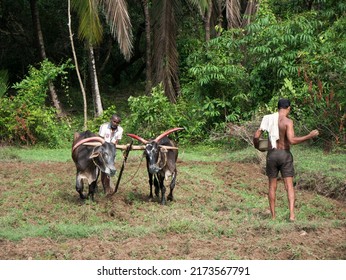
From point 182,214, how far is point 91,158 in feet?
5.30

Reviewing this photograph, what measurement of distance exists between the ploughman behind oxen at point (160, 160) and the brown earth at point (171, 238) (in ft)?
0.93

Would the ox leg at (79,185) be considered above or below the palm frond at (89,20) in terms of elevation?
below

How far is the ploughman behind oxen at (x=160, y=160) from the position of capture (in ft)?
35.0

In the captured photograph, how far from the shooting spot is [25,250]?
7.89 meters

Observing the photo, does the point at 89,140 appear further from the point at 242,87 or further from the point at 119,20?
the point at 242,87

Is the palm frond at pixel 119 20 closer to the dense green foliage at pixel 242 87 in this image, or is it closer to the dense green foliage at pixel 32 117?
the dense green foliage at pixel 242 87

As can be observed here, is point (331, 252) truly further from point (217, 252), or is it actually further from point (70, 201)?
point (70, 201)

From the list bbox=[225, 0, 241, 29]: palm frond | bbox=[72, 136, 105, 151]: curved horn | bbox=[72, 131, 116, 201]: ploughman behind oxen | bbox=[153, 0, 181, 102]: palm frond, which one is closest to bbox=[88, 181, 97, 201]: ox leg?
bbox=[72, 131, 116, 201]: ploughman behind oxen

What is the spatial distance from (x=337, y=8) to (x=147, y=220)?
10.5 m

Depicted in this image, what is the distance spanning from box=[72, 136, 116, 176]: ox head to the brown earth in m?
0.59

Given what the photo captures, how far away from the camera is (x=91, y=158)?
35.1 feet

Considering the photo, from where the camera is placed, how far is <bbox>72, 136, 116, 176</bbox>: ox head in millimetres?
10500

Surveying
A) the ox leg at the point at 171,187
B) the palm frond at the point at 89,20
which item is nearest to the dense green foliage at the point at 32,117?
the palm frond at the point at 89,20

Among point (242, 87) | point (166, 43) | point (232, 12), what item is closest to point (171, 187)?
point (242, 87)
